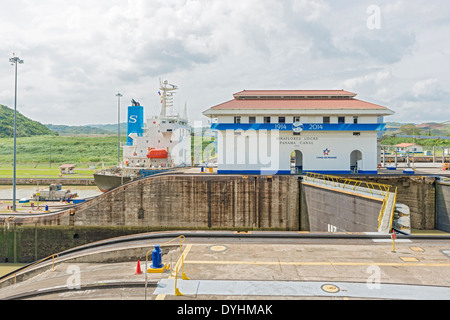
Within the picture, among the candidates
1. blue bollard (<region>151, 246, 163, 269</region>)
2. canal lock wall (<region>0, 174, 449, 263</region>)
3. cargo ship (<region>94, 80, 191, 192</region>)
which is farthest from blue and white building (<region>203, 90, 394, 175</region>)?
blue bollard (<region>151, 246, 163, 269</region>)

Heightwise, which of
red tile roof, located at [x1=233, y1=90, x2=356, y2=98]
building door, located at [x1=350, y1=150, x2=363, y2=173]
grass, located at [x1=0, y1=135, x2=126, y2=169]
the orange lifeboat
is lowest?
building door, located at [x1=350, y1=150, x2=363, y2=173]

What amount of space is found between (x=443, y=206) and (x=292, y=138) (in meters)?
14.0

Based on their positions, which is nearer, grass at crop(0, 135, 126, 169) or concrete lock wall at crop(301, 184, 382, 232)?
concrete lock wall at crop(301, 184, 382, 232)

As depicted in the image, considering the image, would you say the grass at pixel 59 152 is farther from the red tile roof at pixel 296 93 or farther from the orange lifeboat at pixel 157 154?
the red tile roof at pixel 296 93

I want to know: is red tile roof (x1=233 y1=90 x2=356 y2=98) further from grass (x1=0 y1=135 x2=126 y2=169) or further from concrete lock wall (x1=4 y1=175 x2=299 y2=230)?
grass (x1=0 y1=135 x2=126 y2=169)

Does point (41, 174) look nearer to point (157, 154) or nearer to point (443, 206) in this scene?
point (157, 154)

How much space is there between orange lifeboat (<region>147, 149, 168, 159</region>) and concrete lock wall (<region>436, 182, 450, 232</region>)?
29.1 meters

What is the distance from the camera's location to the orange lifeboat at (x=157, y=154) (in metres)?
36.0

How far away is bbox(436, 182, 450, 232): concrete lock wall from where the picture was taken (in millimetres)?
23375

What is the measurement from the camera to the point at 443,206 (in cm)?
→ 2373

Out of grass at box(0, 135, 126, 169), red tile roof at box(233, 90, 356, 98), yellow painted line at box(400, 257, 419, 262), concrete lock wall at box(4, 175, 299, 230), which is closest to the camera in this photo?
yellow painted line at box(400, 257, 419, 262)

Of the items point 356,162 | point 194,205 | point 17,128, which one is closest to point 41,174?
point 194,205

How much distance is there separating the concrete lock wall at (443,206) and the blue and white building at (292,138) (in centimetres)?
545
